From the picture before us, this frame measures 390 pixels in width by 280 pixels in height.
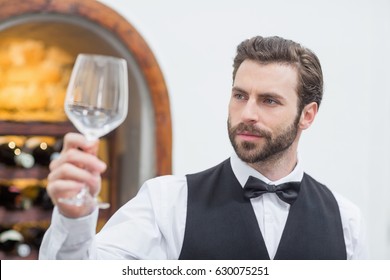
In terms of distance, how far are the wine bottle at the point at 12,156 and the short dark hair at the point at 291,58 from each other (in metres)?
1.73

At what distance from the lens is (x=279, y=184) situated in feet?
6.70

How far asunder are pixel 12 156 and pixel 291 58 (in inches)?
74.7

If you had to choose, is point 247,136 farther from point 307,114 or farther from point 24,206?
point 24,206

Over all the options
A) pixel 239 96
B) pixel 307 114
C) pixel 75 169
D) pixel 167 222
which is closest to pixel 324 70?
pixel 307 114

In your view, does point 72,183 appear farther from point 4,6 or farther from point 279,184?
point 4,6

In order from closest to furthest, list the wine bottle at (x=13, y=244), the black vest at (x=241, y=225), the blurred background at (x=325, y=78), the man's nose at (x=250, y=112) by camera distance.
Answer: the man's nose at (x=250, y=112) → the black vest at (x=241, y=225) → the blurred background at (x=325, y=78) → the wine bottle at (x=13, y=244)

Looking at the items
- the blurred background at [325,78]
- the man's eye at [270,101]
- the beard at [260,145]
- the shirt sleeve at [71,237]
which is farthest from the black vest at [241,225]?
the blurred background at [325,78]

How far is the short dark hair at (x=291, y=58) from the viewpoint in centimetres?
194

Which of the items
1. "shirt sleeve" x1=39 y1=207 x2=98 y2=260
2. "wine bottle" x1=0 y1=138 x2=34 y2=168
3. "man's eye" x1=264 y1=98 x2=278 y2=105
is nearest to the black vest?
"man's eye" x1=264 y1=98 x2=278 y2=105

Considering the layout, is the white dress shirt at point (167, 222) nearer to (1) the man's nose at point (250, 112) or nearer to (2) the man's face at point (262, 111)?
(2) the man's face at point (262, 111)

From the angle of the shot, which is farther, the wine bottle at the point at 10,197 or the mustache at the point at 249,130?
the wine bottle at the point at 10,197

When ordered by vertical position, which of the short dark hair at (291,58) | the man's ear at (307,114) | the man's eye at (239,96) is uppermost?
the short dark hair at (291,58)

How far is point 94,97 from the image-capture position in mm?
1214

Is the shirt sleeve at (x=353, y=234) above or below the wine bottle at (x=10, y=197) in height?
above
